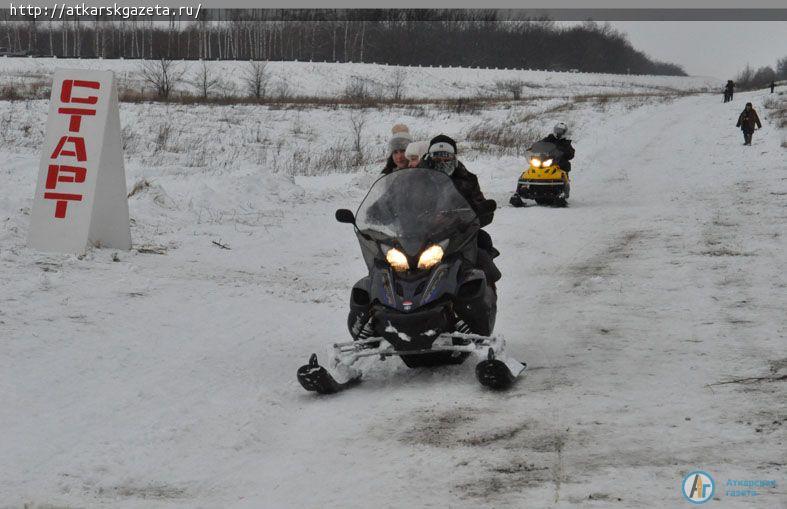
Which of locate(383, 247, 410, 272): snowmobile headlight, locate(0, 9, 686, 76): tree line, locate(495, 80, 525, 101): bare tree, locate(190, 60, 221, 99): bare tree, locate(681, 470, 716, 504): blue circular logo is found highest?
locate(0, 9, 686, 76): tree line

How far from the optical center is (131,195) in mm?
13789

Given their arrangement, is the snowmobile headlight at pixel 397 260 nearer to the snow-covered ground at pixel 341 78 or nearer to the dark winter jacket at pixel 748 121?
the dark winter jacket at pixel 748 121

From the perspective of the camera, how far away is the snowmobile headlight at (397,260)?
632cm

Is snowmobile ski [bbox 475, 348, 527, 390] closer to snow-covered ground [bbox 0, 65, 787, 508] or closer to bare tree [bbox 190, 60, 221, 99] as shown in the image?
snow-covered ground [bbox 0, 65, 787, 508]

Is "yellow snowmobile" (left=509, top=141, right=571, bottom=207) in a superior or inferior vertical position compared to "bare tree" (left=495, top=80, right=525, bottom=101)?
inferior

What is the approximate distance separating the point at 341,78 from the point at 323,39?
1371 inches

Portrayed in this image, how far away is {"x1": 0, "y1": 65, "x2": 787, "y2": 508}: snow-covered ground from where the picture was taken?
450cm

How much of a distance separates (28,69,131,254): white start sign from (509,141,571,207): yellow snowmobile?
8752 millimetres

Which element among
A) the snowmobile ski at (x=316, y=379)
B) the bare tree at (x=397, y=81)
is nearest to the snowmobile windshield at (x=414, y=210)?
the snowmobile ski at (x=316, y=379)

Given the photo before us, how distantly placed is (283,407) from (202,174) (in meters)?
12.6

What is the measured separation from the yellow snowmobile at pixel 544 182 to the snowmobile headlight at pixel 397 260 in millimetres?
10804

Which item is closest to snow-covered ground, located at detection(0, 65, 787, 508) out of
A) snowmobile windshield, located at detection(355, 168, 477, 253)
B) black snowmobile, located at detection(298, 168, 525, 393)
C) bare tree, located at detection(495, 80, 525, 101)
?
black snowmobile, located at detection(298, 168, 525, 393)

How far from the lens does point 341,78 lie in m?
82.2

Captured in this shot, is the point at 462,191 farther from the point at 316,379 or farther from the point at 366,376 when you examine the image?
the point at 316,379
